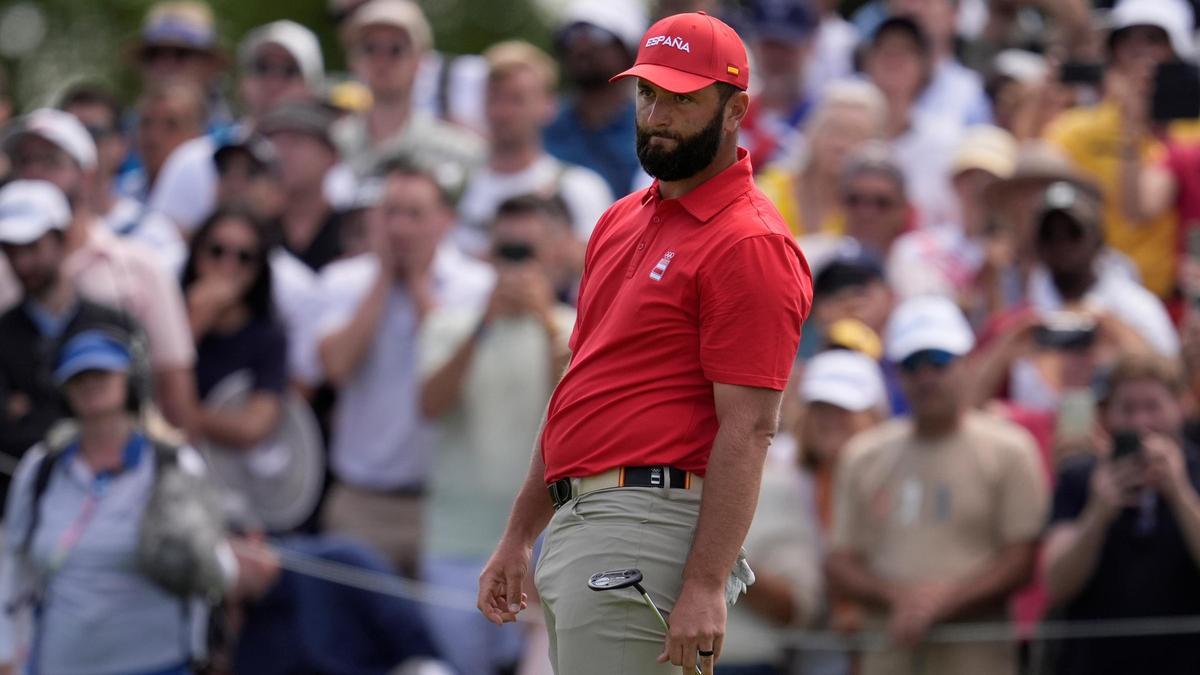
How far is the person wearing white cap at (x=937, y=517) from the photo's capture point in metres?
8.35

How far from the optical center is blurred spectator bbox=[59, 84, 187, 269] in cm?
1054

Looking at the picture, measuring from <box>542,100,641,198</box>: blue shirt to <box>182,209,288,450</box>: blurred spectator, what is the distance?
2108 millimetres

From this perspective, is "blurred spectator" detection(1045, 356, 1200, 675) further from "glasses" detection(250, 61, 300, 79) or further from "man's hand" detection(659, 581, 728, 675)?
"glasses" detection(250, 61, 300, 79)

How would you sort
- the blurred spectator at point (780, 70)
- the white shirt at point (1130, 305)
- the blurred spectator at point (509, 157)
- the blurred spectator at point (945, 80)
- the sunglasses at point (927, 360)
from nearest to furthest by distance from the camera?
the sunglasses at point (927, 360) → the white shirt at point (1130, 305) → the blurred spectator at point (509, 157) → the blurred spectator at point (780, 70) → the blurred spectator at point (945, 80)

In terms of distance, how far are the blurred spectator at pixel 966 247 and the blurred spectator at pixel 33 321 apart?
12.5 ft

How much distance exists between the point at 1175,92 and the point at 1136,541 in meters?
3.03

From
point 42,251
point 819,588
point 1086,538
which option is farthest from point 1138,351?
point 42,251

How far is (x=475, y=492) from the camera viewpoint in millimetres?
Result: 9180

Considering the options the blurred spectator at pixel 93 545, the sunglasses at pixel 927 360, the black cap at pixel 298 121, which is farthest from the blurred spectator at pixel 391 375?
the sunglasses at pixel 927 360

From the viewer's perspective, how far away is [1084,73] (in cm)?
1130

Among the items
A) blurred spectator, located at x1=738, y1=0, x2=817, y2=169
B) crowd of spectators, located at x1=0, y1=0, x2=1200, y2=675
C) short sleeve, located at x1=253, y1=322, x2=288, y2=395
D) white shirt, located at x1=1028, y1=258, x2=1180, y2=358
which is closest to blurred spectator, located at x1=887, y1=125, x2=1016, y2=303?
crowd of spectators, located at x1=0, y1=0, x2=1200, y2=675

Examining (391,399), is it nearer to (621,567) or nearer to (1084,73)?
(1084,73)

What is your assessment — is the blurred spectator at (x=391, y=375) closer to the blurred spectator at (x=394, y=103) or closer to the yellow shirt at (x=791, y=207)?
the blurred spectator at (x=394, y=103)

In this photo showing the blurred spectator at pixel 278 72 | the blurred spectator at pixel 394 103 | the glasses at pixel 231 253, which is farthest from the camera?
the blurred spectator at pixel 278 72
